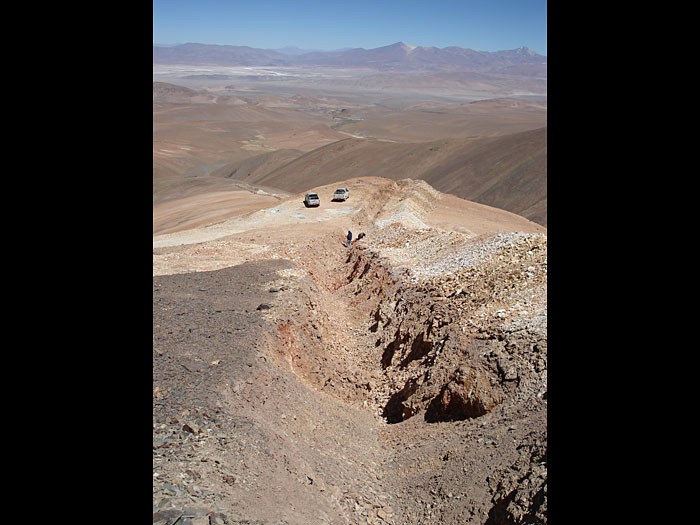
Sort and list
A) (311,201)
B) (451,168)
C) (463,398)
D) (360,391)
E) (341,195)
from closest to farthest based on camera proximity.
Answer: (463,398)
(360,391)
(311,201)
(341,195)
(451,168)

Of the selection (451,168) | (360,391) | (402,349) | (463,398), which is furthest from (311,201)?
(451,168)

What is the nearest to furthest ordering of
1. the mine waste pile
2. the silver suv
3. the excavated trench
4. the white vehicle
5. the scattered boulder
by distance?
1. the mine waste pile
2. the scattered boulder
3. the excavated trench
4. the silver suv
5. the white vehicle

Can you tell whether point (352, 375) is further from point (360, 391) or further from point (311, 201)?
point (311, 201)

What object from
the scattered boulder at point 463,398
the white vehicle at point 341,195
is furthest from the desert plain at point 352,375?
the white vehicle at point 341,195

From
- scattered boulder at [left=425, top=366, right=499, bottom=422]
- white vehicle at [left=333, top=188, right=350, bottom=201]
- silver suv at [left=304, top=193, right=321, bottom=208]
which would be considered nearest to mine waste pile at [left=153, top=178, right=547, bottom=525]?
scattered boulder at [left=425, top=366, right=499, bottom=422]

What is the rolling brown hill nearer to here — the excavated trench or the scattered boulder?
the excavated trench
